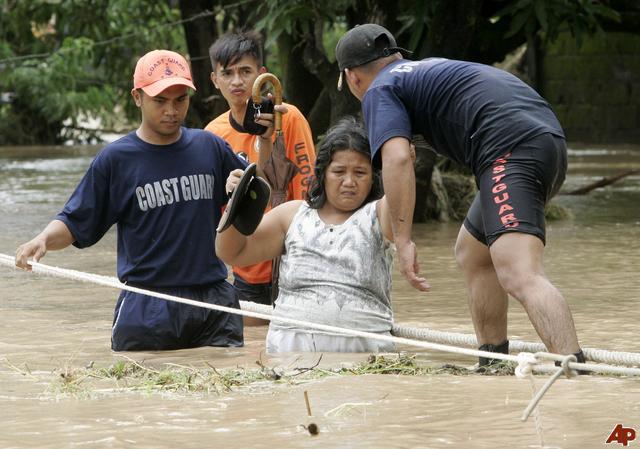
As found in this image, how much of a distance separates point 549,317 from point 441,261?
499 centimetres

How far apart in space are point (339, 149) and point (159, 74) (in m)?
0.93

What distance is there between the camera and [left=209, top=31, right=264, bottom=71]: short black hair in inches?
292

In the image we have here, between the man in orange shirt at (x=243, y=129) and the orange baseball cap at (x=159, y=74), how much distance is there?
108 cm

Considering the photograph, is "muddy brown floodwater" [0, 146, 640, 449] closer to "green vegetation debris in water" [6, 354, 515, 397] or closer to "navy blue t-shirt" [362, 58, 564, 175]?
"green vegetation debris in water" [6, 354, 515, 397]

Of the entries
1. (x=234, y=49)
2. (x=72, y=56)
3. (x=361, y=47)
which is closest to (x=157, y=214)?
(x=361, y=47)

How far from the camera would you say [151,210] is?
20.4ft

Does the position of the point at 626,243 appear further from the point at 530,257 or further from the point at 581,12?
the point at 530,257

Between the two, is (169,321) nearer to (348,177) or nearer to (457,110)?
(348,177)

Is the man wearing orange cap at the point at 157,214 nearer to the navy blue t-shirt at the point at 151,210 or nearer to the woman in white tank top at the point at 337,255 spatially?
the navy blue t-shirt at the point at 151,210

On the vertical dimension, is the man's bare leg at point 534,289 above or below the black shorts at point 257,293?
above

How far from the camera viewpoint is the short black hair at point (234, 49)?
7.42m

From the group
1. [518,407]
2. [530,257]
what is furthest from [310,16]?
[518,407]

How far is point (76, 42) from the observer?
19.9 metres

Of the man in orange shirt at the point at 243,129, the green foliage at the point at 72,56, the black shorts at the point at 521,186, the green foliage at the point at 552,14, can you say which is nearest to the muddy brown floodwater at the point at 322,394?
the man in orange shirt at the point at 243,129
